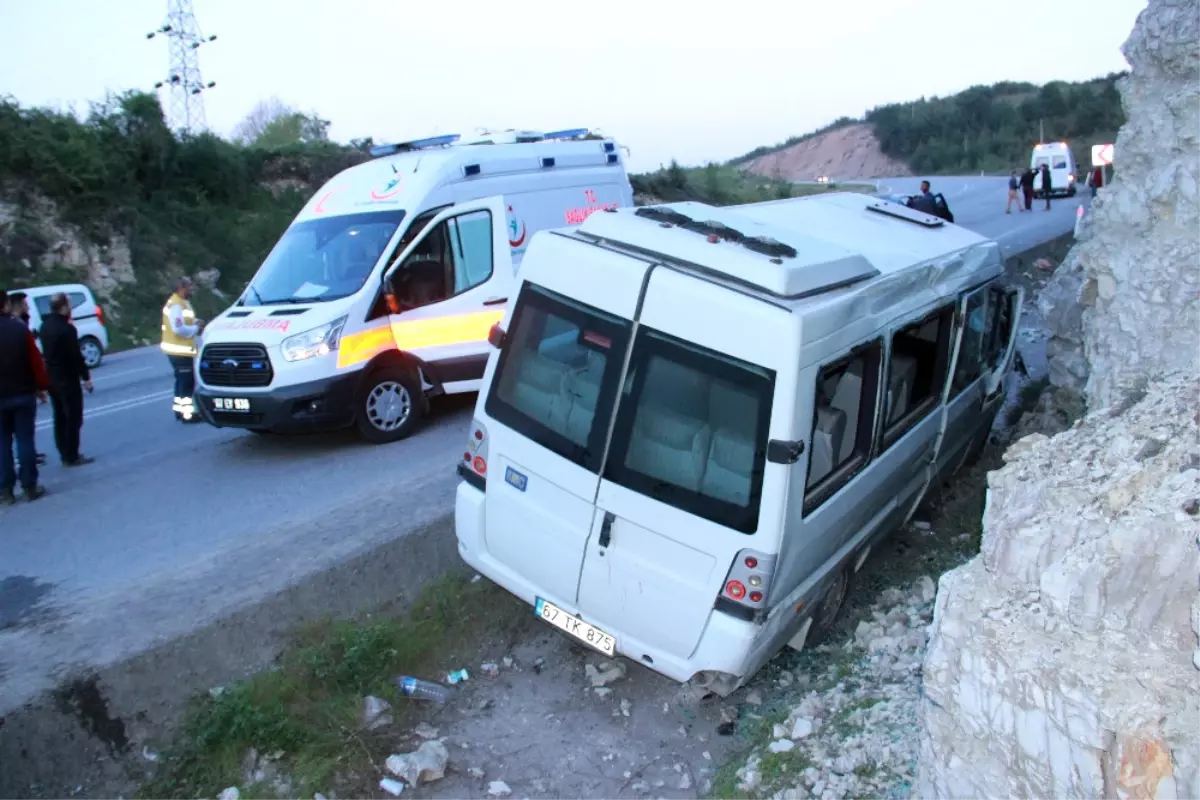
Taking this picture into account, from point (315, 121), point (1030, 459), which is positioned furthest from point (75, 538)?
point (315, 121)

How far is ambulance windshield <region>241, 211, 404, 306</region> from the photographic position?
8445 mm

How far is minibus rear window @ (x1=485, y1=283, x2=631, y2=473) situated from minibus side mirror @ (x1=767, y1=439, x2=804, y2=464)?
0.87m

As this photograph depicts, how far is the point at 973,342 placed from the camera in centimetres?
692

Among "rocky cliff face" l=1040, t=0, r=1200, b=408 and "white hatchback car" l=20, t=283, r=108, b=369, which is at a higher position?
"rocky cliff face" l=1040, t=0, r=1200, b=408

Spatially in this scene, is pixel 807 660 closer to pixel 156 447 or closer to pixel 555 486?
pixel 555 486

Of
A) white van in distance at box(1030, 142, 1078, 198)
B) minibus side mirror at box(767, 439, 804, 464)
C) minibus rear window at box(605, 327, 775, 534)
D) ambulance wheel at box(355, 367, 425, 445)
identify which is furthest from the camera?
white van in distance at box(1030, 142, 1078, 198)

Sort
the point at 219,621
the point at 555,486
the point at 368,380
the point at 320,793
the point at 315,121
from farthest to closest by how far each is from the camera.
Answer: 1. the point at 315,121
2. the point at 368,380
3. the point at 219,621
4. the point at 555,486
5. the point at 320,793

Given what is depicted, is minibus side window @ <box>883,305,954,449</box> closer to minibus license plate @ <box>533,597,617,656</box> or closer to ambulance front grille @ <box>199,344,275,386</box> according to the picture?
minibus license plate @ <box>533,597,617,656</box>

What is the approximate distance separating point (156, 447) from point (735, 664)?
695cm

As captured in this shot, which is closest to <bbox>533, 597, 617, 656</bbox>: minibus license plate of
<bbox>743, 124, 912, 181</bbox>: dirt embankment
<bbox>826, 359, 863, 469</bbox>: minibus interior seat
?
<bbox>826, 359, 863, 469</bbox>: minibus interior seat

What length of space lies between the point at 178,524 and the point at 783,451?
16.2 feet

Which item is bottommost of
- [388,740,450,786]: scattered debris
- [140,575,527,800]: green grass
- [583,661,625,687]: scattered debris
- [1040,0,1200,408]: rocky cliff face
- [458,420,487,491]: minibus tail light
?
[583,661,625,687]: scattered debris

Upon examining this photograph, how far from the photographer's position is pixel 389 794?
175 inches

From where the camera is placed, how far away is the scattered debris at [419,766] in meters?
4.49
